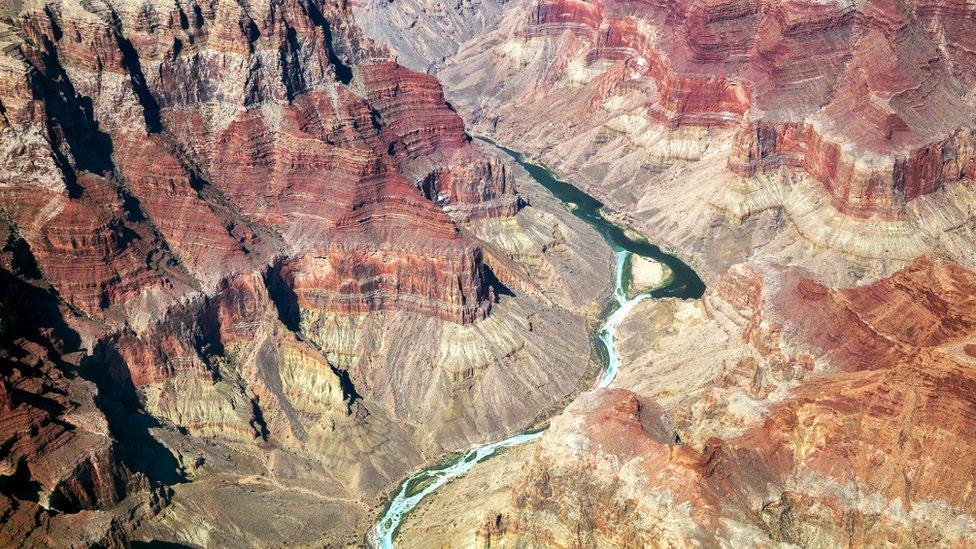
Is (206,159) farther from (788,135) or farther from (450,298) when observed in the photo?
(788,135)

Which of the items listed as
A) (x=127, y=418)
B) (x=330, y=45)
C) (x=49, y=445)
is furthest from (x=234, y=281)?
(x=330, y=45)

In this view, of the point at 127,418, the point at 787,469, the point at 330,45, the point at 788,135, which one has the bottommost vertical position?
the point at 787,469

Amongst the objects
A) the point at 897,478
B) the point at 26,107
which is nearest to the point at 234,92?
the point at 26,107

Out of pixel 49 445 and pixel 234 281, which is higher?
pixel 234 281

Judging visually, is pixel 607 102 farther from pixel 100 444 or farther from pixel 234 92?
pixel 100 444

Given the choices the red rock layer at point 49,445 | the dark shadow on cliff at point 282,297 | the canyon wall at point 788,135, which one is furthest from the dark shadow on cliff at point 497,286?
the red rock layer at point 49,445

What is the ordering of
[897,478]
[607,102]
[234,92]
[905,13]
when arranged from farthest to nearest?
[607,102]
[905,13]
[234,92]
[897,478]
